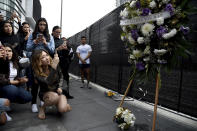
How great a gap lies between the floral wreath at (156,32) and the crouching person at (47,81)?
5.02 ft

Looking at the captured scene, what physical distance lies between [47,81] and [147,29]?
76.4 inches

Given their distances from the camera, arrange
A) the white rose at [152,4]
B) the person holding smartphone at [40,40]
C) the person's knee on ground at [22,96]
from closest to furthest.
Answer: the white rose at [152,4], the person's knee on ground at [22,96], the person holding smartphone at [40,40]

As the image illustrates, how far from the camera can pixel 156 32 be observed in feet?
6.07

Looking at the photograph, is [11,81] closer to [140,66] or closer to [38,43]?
[38,43]

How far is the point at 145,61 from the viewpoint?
2.05m

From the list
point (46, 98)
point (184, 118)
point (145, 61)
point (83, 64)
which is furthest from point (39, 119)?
point (83, 64)

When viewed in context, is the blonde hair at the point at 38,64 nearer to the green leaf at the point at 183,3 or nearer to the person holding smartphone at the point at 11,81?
the person holding smartphone at the point at 11,81

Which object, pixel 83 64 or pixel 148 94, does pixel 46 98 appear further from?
pixel 83 64

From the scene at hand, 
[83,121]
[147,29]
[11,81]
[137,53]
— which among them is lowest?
[83,121]

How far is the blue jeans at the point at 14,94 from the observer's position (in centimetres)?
258

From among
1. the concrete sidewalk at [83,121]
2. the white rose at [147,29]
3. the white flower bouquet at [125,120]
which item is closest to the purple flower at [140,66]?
the white rose at [147,29]

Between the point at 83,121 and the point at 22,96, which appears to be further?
the point at 22,96

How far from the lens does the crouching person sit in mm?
2590

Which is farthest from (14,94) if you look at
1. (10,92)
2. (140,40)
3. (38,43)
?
(140,40)
